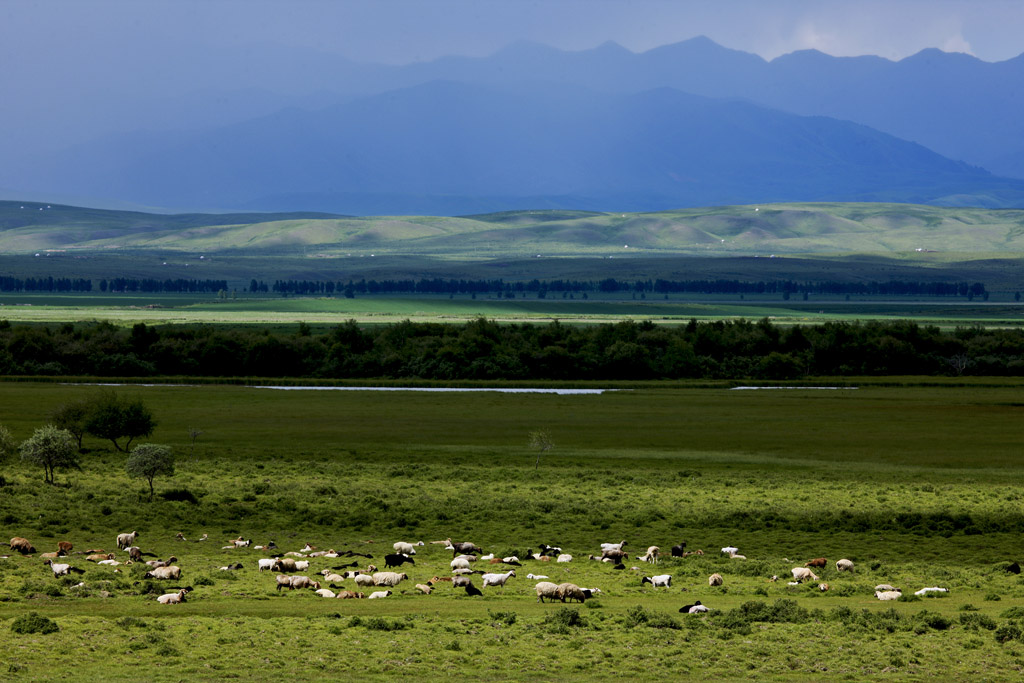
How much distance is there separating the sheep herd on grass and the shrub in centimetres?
313

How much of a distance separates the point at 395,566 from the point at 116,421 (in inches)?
941

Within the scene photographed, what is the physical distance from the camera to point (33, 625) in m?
20.3

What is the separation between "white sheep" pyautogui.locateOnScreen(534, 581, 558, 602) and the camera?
24.2 m

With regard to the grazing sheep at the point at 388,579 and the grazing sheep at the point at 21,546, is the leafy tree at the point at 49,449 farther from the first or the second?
the grazing sheep at the point at 388,579

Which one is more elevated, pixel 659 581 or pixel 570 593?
pixel 570 593

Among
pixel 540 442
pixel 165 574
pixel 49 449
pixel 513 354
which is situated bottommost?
pixel 165 574

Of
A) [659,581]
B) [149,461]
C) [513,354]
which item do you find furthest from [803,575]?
[513,354]

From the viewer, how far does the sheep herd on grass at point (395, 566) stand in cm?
2459

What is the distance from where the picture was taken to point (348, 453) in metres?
48.0

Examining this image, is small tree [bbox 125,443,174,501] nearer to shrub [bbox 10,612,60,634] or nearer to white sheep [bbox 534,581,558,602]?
shrub [bbox 10,612,60,634]

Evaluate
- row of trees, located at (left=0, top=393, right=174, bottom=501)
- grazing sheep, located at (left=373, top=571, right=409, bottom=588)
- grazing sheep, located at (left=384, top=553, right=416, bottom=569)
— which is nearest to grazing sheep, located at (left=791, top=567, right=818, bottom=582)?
grazing sheep, located at (left=384, top=553, right=416, bottom=569)

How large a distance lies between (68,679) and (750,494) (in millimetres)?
25240

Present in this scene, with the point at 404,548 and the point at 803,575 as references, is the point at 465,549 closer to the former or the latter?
the point at 404,548

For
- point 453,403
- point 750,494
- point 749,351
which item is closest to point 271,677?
point 750,494
